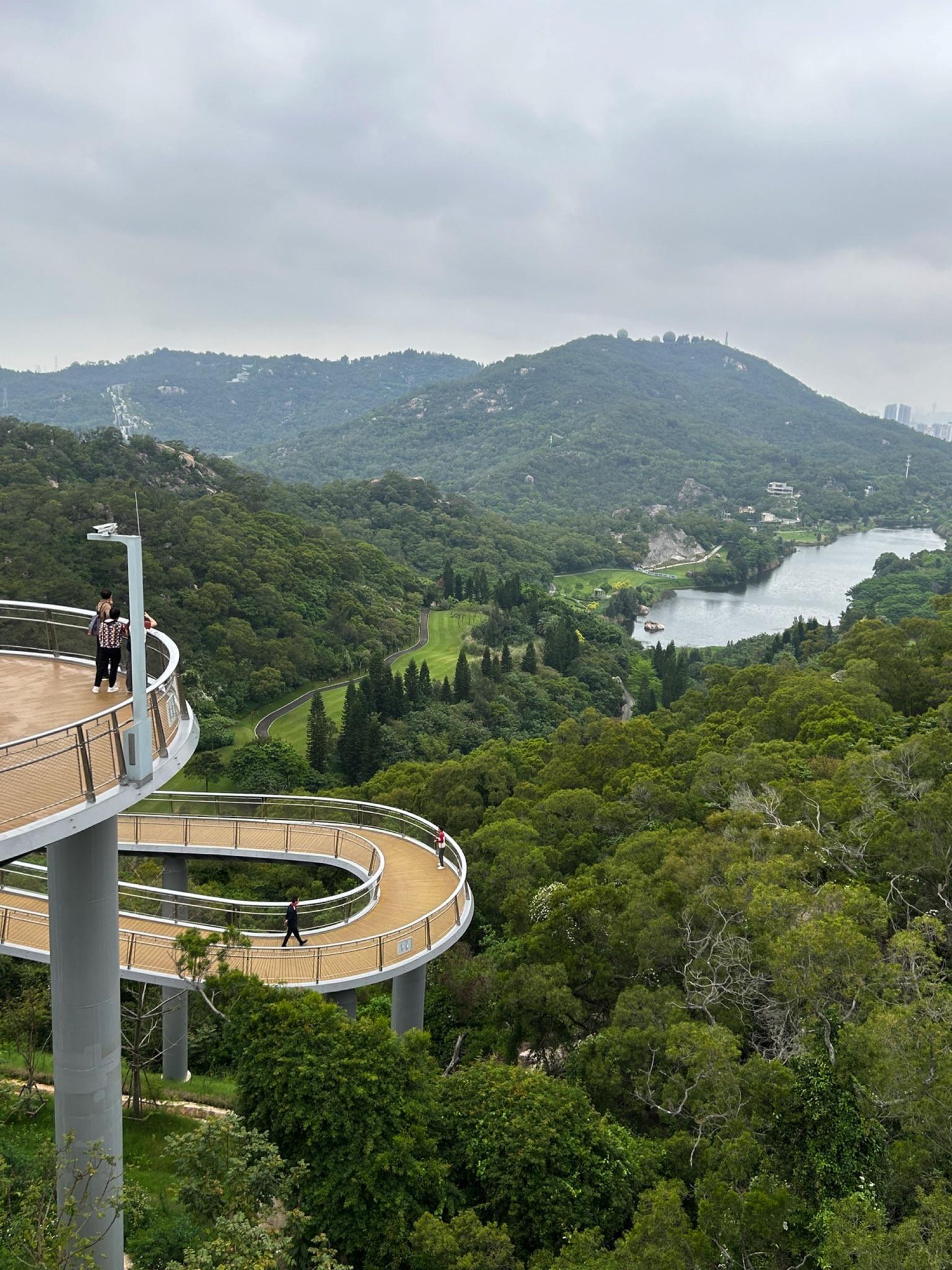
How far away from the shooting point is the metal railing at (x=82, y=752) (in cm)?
614

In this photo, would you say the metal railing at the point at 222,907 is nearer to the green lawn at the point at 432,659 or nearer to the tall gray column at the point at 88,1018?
the tall gray column at the point at 88,1018

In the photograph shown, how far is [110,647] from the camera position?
26.5 feet

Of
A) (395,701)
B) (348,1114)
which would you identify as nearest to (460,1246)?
(348,1114)

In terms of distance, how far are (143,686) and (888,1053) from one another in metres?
9.73

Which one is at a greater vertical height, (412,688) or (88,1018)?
(88,1018)

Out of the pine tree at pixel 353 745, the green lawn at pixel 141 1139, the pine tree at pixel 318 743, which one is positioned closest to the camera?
the green lawn at pixel 141 1139

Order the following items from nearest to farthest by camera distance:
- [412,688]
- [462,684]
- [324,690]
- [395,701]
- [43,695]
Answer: [43,695], [395,701], [412,688], [462,684], [324,690]

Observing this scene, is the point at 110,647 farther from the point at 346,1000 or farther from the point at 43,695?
the point at 346,1000

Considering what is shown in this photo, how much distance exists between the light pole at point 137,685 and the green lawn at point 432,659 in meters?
43.3

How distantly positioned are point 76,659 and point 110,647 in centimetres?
160

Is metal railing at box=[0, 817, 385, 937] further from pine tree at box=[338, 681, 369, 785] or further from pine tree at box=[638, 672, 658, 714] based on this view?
pine tree at box=[638, 672, 658, 714]

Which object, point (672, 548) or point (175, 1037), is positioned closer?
point (175, 1037)

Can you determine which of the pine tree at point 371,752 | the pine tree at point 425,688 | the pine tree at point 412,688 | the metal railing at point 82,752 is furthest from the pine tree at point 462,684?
the metal railing at point 82,752

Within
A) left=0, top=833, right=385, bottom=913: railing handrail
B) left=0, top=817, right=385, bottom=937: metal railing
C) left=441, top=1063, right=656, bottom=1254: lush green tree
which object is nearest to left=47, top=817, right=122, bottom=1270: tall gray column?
left=441, top=1063, right=656, bottom=1254: lush green tree
